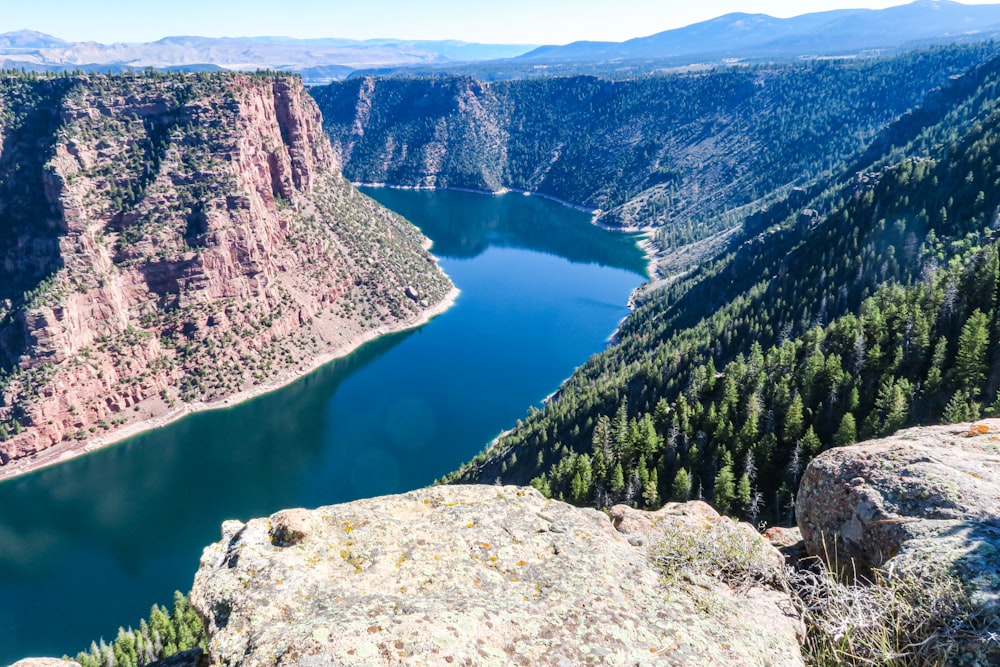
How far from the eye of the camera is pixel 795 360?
69250 mm

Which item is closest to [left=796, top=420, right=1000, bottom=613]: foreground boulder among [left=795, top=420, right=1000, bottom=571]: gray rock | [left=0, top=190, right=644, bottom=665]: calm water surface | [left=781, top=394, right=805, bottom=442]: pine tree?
[left=795, top=420, right=1000, bottom=571]: gray rock

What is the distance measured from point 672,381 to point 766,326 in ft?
84.6

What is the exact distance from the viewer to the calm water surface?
8012 cm

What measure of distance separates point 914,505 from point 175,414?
133333mm

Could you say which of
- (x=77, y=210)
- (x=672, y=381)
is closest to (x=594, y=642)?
(x=672, y=381)

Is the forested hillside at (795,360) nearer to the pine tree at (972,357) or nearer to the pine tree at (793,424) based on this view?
the pine tree at (972,357)

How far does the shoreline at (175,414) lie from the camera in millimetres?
105312

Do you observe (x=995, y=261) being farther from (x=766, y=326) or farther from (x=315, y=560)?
(x=315, y=560)

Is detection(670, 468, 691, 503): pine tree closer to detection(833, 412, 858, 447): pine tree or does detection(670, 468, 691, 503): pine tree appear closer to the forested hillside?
the forested hillside

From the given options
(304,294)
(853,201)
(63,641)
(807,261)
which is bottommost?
(63,641)

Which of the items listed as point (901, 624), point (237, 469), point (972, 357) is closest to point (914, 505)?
point (901, 624)

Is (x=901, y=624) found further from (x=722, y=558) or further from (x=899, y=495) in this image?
(x=899, y=495)

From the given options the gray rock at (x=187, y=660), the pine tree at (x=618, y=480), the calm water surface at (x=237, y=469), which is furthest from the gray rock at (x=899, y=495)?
the calm water surface at (x=237, y=469)

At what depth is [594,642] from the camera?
12.0m
